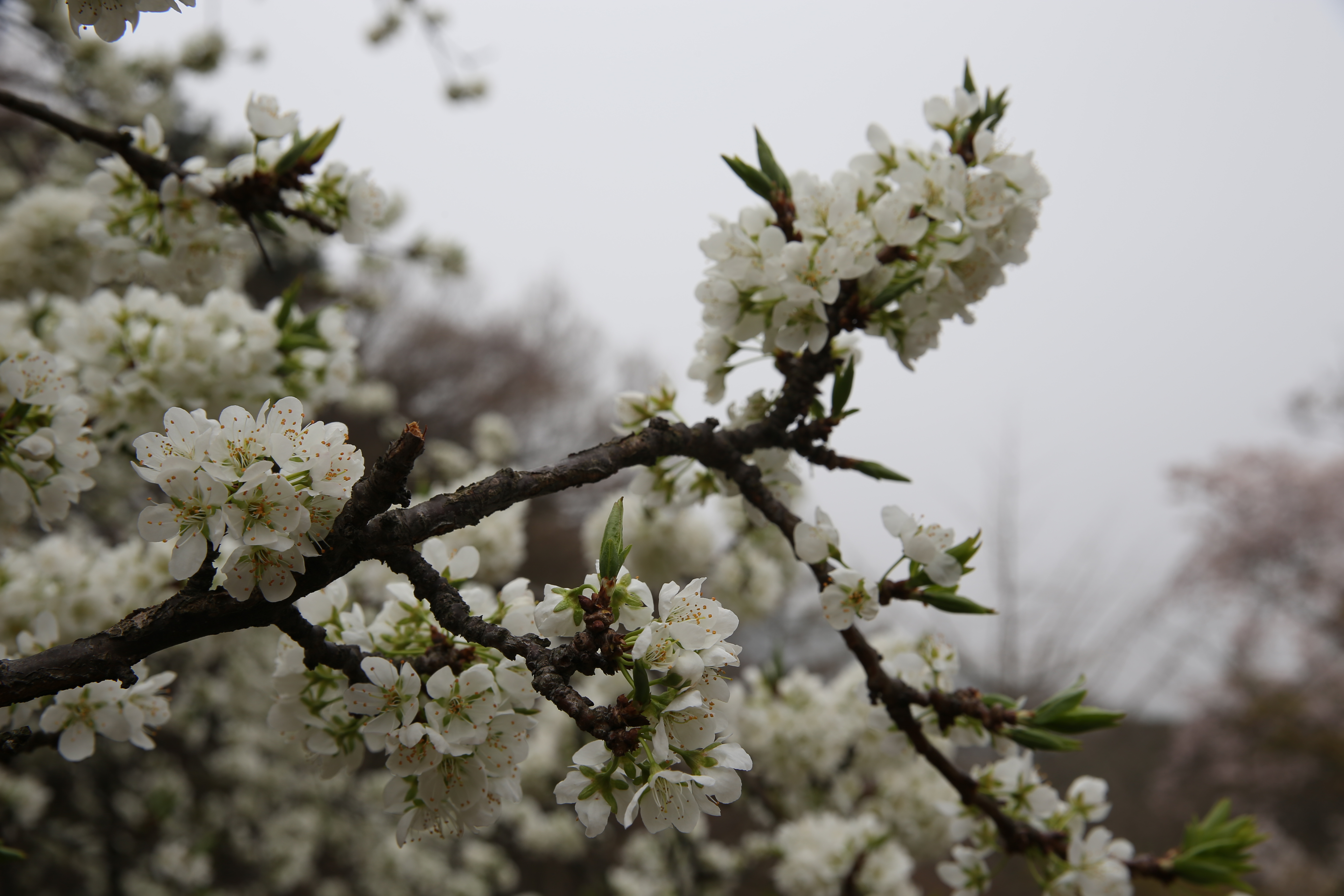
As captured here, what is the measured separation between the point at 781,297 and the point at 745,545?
9.37 feet

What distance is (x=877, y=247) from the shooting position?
1.38 m

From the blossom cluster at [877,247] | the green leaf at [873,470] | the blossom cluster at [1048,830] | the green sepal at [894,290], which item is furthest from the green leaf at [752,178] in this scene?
the blossom cluster at [1048,830]

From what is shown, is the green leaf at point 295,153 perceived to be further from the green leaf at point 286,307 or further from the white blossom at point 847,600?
the white blossom at point 847,600

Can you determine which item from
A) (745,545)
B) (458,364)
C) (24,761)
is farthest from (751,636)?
(458,364)

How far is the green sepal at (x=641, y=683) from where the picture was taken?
766 millimetres

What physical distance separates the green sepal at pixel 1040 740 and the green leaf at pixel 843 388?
649 mm

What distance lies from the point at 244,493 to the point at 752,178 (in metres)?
0.99

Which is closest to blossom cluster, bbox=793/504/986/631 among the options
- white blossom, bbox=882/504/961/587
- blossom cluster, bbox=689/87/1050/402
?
white blossom, bbox=882/504/961/587

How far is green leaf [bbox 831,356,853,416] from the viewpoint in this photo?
1.30 meters

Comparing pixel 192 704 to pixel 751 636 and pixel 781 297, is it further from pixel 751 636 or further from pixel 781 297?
pixel 751 636

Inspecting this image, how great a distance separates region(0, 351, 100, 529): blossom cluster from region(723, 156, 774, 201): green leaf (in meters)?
1.22

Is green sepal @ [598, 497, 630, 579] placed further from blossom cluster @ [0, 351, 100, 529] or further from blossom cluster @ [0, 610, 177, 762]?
blossom cluster @ [0, 351, 100, 529]

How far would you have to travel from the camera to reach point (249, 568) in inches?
32.3

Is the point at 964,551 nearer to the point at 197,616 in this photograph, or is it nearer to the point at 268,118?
the point at 197,616
